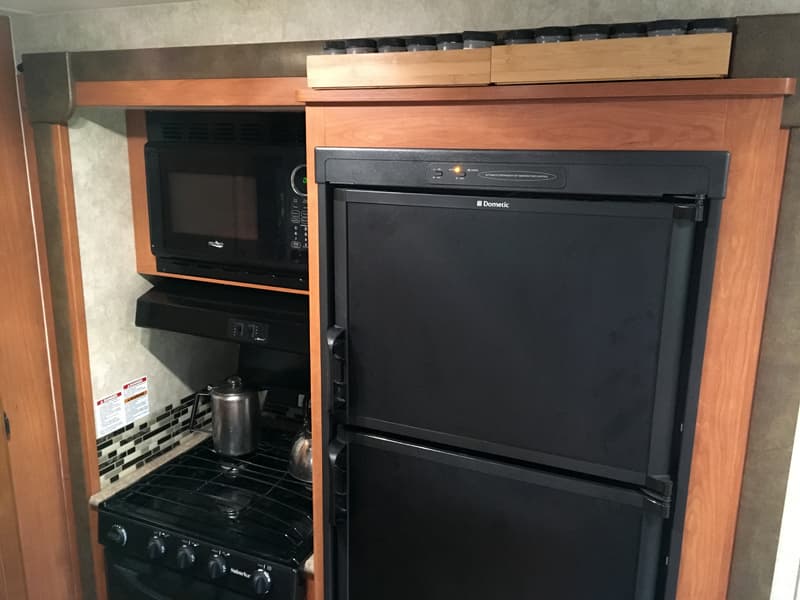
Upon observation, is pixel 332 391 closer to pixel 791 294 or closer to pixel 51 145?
pixel 791 294

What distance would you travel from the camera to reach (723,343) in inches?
38.9

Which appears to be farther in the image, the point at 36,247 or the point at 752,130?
the point at 36,247

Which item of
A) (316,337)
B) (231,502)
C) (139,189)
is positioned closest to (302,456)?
(231,502)

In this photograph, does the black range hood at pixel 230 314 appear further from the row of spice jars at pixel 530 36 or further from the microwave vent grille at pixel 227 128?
the row of spice jars at pixel 530 36

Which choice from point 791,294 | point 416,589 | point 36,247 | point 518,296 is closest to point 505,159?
point 518,296

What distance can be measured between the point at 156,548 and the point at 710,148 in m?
1.52

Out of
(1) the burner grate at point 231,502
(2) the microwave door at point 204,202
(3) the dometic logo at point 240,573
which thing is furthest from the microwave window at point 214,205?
(3) the dometic logo at point 240,573

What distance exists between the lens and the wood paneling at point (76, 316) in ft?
5.07

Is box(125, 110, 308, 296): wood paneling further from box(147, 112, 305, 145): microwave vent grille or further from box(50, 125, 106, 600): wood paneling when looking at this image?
box(50, 125, 106, 600): wood paneling

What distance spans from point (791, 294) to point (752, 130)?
0.26 m

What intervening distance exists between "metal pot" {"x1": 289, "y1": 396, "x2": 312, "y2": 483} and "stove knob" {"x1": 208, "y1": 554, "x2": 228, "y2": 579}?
338 mm

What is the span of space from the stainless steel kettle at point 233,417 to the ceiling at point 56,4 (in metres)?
1.06

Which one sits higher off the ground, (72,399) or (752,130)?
(752,130)

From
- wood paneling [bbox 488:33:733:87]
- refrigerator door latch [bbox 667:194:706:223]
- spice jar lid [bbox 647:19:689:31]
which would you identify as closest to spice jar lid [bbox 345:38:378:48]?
wood paneling [bbox 488:33:733:87]
